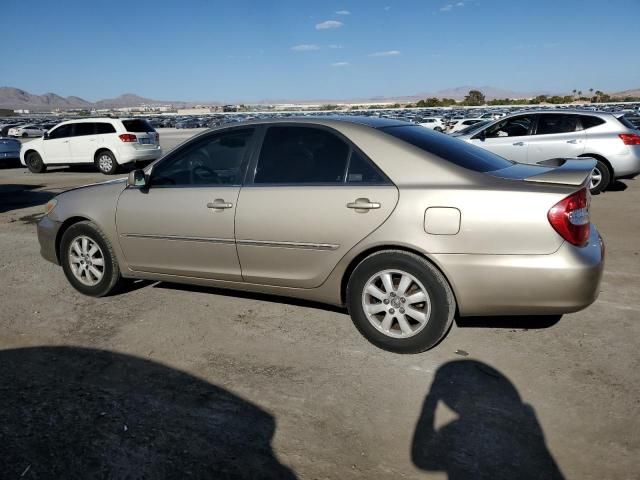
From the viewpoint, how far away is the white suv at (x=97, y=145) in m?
14.5

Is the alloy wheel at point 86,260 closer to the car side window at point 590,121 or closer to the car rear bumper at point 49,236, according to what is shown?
the car rear bumper at point 49,236

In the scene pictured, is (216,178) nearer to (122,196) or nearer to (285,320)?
(122,196)

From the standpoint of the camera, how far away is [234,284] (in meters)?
4.13

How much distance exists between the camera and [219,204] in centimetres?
397

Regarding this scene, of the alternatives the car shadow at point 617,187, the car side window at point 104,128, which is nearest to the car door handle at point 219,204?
the car shadow at point 617,187

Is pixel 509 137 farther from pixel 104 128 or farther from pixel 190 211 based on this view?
pixel 104 128

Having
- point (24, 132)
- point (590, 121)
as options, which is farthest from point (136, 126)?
point (24, 132)

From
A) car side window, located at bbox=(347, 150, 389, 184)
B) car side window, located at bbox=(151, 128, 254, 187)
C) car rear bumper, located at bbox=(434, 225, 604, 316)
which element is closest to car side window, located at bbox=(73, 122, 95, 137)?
car side window, located at bbox=(151, 128, 254, 187)

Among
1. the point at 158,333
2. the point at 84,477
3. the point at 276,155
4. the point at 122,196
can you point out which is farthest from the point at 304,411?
the point at 122,196

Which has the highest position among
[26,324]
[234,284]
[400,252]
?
[400,252]

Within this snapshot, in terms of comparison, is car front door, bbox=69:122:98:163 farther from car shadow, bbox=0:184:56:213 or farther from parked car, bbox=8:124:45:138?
parked car, bbox=8:124:45:138

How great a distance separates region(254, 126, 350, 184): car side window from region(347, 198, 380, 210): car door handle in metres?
0.23

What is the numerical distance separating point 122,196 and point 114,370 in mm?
1653

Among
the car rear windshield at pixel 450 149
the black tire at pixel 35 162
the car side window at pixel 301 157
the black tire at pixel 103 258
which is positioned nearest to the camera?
the car rear windshield at pixel 450 149
